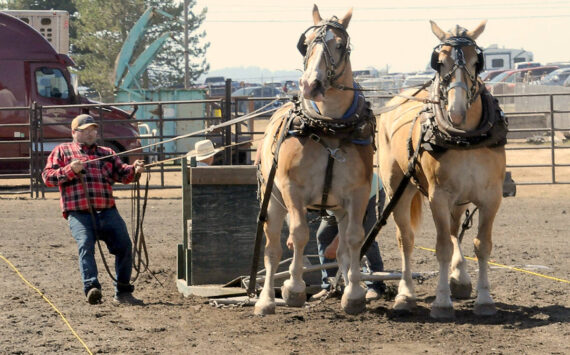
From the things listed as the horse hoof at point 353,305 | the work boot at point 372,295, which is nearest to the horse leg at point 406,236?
the work boot at point 372,295

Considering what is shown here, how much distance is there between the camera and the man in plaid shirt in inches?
325

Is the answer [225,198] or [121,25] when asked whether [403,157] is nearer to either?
[225,198]

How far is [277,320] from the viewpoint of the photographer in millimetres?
7434

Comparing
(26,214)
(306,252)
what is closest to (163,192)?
(26,214)

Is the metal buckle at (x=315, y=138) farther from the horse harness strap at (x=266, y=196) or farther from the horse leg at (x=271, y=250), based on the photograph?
the horse leg at (x=271, y=250)

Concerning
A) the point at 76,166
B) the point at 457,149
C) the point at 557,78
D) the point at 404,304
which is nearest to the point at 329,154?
the point at 457,149

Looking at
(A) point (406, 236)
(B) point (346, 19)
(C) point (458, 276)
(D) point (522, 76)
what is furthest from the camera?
(D) point (522, 76)

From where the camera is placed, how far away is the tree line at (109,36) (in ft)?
153

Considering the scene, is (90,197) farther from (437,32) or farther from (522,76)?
(522,76)

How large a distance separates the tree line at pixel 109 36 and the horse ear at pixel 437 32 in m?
38.4

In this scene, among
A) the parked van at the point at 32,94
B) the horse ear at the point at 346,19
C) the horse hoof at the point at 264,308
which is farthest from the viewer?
the parked van at the point at 32,94

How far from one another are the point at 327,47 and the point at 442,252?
180cm

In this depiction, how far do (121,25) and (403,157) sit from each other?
4115 centimetres

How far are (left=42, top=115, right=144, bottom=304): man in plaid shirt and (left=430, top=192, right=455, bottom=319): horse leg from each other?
105 inches
